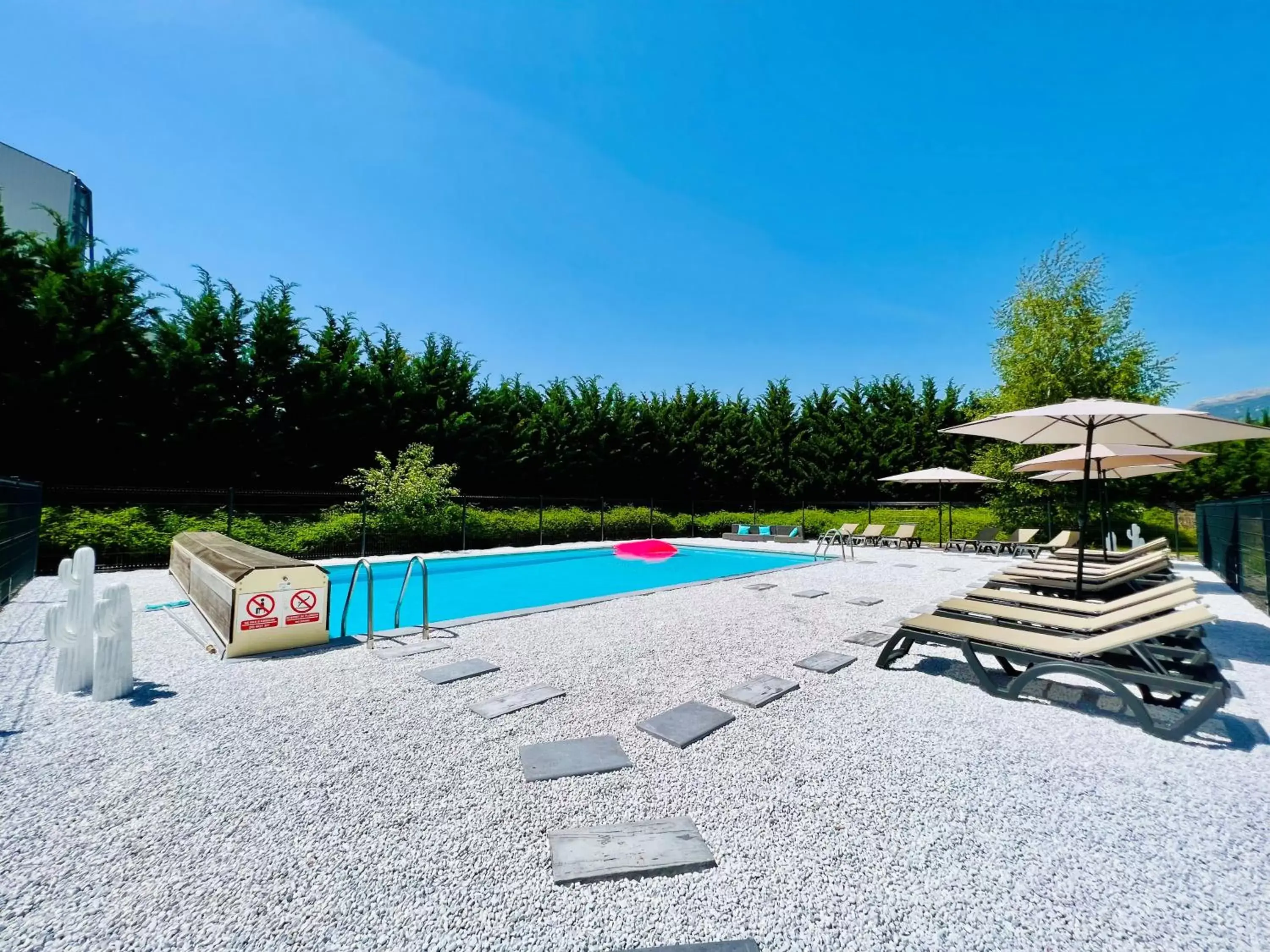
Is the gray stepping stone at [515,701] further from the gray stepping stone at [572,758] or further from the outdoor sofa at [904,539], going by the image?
the outdoor sofa at [904,539]

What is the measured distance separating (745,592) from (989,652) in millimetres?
4486

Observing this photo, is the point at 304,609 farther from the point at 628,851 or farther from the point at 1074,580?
the point at 1074,580

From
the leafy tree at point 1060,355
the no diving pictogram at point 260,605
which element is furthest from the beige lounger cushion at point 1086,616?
the leafy tree at point 1060,355

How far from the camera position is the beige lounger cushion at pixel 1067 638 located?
3.38 metres

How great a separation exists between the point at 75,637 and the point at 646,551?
1385cm

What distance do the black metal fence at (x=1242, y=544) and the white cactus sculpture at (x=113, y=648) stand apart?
448 inches

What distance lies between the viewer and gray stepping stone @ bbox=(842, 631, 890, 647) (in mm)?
5285

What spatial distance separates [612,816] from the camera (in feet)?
7.67

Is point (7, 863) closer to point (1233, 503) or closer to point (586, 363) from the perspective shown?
point (1233, 503)

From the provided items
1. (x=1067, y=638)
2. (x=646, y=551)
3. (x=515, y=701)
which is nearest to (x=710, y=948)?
(x=515, y=701)

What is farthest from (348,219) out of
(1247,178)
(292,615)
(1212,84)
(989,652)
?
(1247,178)

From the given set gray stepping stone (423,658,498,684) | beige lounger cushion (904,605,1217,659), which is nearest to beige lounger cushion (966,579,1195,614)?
beige lounger cushion (904,605,1217,659)

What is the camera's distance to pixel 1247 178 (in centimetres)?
1163

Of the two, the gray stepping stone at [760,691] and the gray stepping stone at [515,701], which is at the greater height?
the gray stepping stone at [515,701]
